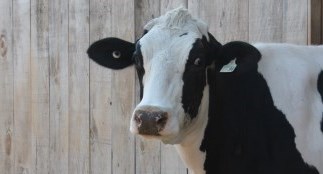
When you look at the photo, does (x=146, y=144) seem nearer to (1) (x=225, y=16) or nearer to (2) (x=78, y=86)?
(2) (x=78, y=86)

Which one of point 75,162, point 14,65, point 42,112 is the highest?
point 14,65

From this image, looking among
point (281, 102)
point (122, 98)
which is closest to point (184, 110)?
point (281, 102)

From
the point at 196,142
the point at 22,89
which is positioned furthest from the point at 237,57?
the point at 22,89

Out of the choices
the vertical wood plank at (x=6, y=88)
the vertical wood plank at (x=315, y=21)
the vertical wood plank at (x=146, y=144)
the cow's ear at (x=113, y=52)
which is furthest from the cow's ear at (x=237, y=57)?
the vertical wood plank at (x=6, y=88)

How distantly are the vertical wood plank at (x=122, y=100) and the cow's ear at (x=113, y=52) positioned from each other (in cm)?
107

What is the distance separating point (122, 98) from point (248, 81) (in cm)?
146

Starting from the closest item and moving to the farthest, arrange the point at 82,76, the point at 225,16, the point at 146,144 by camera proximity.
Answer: the point at 225,16, the point at 146,144, the point at 82,76

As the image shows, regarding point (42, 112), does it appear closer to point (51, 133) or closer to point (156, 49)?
point (51, 133)

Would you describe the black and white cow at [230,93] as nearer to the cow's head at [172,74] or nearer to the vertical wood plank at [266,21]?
the cow's head at [172,74]

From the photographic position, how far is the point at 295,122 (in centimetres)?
283

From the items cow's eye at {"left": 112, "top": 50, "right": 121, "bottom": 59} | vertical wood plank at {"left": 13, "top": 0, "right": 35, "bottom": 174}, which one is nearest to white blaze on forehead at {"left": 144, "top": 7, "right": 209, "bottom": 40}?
cow's eye at {"left": 112, "top": 50, "right": 121, "bottom": 59}

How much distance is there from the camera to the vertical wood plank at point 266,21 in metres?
3.42

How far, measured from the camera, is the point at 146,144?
4.08 metres

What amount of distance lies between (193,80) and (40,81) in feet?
8.16
